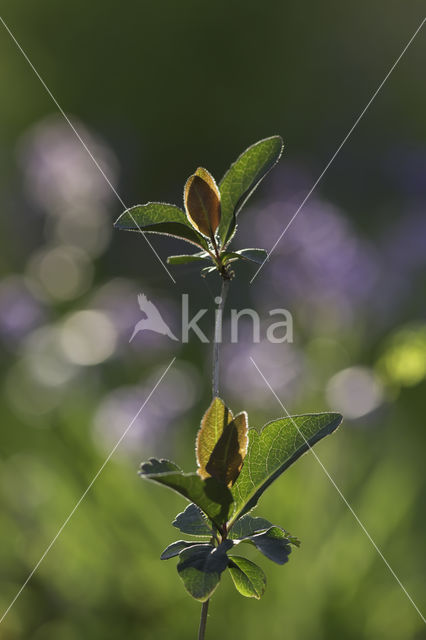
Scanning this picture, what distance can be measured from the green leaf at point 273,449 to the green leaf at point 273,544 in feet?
0.04

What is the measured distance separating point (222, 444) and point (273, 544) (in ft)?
0.15

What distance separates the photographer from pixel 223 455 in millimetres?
256

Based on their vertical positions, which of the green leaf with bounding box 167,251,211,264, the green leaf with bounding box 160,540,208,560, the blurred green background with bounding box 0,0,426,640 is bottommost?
the blurred green background with bounding box 0,0,426,640

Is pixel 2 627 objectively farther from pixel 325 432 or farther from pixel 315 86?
pixel 315 86

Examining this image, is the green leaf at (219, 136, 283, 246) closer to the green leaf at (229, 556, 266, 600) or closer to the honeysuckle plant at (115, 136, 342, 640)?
the honeysuckle plant at (115, 136, 342, 640)

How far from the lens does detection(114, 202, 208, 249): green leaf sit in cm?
29

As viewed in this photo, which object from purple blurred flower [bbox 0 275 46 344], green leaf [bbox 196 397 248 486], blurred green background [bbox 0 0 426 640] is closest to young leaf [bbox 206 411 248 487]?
green leaf [bbox 196 397 248 486]

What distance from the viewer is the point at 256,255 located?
279 millimetres

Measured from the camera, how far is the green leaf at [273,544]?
24 centimetres

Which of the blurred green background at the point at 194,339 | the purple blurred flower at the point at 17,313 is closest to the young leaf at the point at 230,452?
the blurred green background at the point at 194,339

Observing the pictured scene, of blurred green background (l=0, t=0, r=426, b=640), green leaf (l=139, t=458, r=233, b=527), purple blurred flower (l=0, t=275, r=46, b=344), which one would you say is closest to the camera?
green leaf (l=139, t=458, r=233, b=527)

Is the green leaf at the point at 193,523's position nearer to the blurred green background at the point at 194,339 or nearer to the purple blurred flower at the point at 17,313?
the blurred green background at the point at 194,339

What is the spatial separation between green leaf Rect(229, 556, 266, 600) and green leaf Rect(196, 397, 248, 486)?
0.13 ft

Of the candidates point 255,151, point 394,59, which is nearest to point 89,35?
point 394,59
